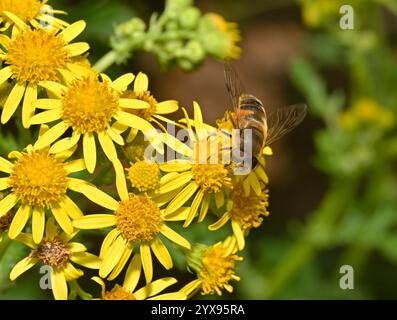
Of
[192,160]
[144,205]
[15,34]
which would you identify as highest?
[15,34]

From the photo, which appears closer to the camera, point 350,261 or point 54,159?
point 54,159

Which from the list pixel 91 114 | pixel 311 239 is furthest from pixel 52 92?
pixel 311 239

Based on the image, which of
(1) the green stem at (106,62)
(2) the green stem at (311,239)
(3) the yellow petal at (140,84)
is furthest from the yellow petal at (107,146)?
(2) the green stem at (311,239)

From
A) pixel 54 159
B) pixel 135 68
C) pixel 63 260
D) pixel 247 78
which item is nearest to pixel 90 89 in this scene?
pixel 54 159

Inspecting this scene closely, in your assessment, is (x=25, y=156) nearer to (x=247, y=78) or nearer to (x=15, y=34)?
(x=15, y=34)

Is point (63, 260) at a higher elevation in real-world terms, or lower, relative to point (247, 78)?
lower

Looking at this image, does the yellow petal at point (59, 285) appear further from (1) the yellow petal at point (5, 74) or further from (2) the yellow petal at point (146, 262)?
(1) the yellow petal at point (5, 74)
